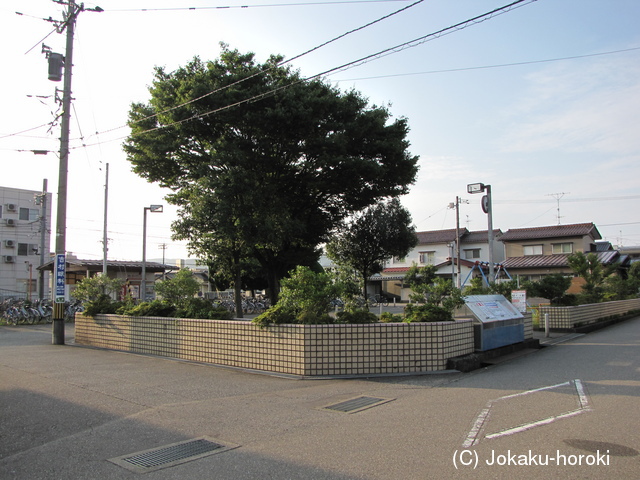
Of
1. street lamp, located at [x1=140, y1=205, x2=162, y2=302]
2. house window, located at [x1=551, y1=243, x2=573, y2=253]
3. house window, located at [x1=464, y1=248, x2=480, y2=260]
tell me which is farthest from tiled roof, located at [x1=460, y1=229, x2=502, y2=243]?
street lamp, located at [x1=140, y1=205, x2=162, y2=302]

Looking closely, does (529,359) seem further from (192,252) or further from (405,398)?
(192,252)

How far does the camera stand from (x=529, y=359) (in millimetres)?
10453

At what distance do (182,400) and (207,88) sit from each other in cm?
1421

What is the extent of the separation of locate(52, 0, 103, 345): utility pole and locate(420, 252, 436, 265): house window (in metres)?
39.8

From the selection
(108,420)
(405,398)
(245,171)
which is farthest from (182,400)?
(245,171)

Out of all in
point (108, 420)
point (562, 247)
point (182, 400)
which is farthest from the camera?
point (562, 247)

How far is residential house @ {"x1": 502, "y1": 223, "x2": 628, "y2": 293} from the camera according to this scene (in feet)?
124

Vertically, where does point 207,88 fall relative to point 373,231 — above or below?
above

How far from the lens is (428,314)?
29.1ft

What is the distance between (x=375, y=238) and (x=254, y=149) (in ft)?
51.5

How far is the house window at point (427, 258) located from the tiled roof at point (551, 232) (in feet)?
27.4

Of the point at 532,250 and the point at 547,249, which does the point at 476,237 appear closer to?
the point at 532,250

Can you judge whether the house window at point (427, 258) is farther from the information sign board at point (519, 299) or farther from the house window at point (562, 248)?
the information sign board at point (519, 299)

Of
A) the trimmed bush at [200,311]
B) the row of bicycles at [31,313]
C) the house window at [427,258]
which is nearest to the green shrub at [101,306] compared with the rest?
the trimmed bush at [200,311]
